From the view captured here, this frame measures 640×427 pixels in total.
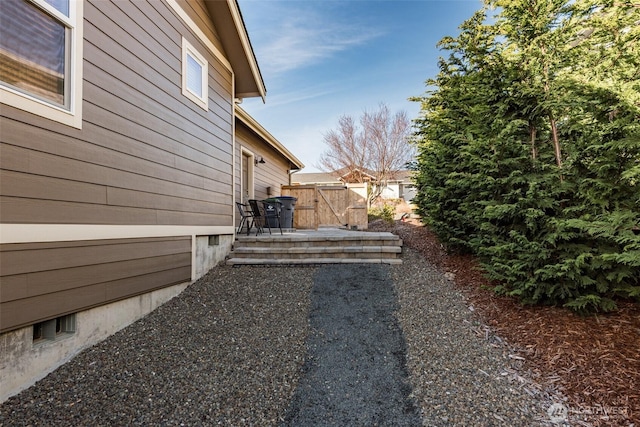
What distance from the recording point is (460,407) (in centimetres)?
221

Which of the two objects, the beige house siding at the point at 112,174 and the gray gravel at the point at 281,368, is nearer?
the gray gravel at the point at 281,368

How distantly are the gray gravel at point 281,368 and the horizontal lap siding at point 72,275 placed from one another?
466 mm

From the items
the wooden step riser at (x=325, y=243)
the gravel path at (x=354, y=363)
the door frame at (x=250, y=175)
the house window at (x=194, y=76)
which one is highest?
the house window at (x=194, y=76)

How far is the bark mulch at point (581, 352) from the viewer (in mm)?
2084

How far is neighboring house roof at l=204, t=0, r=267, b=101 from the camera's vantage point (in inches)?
207

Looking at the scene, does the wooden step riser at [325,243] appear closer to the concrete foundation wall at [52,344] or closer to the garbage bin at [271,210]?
the garbage bin at [271,210]

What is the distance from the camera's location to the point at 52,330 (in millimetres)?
2613

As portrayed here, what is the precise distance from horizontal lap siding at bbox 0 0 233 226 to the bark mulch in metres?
3.99

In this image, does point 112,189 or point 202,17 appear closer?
point 112,189

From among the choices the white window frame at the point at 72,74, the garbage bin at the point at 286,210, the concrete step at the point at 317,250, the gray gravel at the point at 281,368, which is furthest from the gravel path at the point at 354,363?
the garbage bin at the point at 286,210

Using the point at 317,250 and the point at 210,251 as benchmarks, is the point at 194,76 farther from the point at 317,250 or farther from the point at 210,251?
the point at 317,250

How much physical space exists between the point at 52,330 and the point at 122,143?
1859 mm

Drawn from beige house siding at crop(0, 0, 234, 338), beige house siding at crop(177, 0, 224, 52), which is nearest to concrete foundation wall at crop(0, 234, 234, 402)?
beige house siding at crop(0, 0, 234, 338)

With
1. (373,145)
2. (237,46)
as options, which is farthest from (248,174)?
(373,145)
